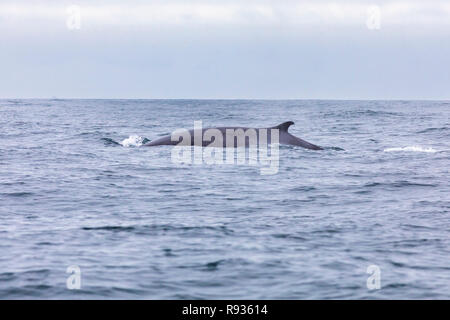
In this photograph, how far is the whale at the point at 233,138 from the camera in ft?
90.6

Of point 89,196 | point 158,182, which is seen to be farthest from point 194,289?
point 158,182

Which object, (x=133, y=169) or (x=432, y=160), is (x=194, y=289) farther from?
(x=432, y=160)

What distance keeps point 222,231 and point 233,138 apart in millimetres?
15198

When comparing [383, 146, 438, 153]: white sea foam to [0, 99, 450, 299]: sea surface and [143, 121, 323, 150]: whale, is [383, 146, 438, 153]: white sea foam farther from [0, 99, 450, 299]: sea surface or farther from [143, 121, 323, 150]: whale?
[0, 99, 450, 299]: sea surface

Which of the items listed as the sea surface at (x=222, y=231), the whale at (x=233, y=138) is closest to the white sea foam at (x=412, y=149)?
the whale at (x=233, y=138)

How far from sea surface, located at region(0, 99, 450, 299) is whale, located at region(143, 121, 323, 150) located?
428 centimetres

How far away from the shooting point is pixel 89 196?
16.5m

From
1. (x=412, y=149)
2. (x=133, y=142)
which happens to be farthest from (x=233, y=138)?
(x=412, y=149)

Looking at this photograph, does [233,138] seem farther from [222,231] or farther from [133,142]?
[222,231]

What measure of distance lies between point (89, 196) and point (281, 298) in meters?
8.42

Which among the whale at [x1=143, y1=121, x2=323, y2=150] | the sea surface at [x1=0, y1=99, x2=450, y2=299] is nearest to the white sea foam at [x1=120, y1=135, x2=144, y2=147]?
the whale at [x1=143, y1=121, x2=323, y2=150]

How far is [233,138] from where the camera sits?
27672 mm

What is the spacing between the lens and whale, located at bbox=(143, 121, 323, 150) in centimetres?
2762
